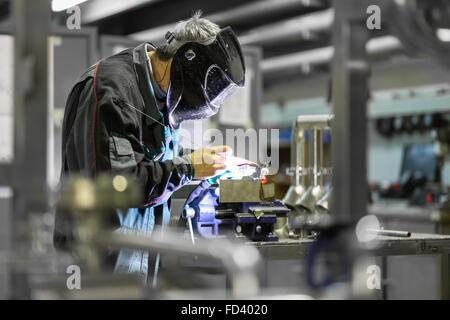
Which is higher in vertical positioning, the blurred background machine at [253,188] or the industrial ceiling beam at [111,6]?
the industrial ceiling beam at [111,6]

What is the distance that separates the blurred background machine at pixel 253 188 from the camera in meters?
1.00

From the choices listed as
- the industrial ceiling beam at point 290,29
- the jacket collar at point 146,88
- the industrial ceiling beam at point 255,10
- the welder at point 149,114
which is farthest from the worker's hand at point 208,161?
the industrial ceiling beam at point 290,29

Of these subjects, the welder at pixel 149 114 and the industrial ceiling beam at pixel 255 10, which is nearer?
the welder at pixel 149 114

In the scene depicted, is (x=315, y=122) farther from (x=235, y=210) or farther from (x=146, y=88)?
(x=146, y=88)

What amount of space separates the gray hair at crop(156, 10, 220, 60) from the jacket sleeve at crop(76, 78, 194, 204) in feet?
0.90

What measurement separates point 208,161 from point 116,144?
32 cm

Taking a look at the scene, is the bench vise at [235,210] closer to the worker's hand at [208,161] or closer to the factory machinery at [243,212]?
the factory machinery at [243,212]

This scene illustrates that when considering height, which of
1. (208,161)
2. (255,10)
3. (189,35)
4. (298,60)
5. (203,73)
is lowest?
(208,161)

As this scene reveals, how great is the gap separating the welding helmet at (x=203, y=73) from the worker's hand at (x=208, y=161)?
18 centimetres

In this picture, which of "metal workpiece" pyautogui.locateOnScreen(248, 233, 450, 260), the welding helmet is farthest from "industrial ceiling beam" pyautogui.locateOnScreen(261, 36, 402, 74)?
the welding helmet

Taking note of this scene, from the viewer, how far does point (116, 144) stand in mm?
1760
